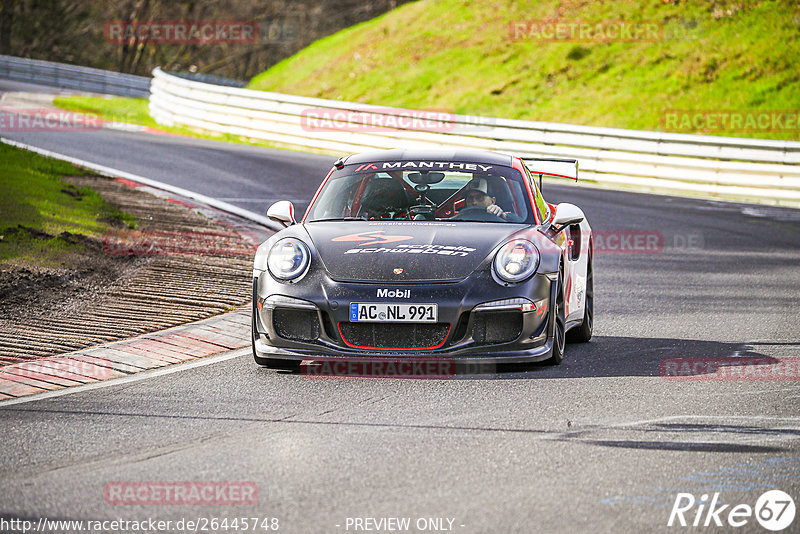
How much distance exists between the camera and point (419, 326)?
6.57 m

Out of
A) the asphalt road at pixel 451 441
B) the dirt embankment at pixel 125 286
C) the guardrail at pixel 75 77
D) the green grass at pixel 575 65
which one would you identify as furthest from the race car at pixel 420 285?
the guardrail at pixel 75 77

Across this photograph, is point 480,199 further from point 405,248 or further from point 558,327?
point 558,327

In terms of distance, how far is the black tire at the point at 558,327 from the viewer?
6.99 meters

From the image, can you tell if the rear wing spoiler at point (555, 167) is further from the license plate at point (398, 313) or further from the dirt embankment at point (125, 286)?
the dirt embankment at point (125, 286)

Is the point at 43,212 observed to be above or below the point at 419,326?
above

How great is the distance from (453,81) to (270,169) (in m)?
12.3

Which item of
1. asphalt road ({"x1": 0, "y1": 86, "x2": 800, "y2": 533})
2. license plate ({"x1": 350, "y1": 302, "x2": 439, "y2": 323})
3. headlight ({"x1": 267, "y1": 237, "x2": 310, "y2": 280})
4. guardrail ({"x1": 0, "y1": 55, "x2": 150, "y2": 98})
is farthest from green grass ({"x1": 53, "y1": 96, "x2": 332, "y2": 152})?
license plate ({"x1": 350, "y1": 302, "x2": 439, "y2": 323})

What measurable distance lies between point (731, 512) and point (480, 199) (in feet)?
12.6

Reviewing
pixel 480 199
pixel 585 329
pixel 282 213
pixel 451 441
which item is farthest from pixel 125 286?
pixel 451 441

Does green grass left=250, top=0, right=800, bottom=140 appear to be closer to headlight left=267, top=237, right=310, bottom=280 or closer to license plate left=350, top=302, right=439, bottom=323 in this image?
headlight left=267, top=237, right=310, bottom=280

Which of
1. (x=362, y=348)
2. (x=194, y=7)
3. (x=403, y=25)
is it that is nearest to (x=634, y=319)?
(x=362, y=348)

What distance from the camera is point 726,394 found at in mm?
6461

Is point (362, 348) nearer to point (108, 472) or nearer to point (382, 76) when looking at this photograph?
point (108, 472)

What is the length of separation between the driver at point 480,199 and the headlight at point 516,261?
2.62 feet
